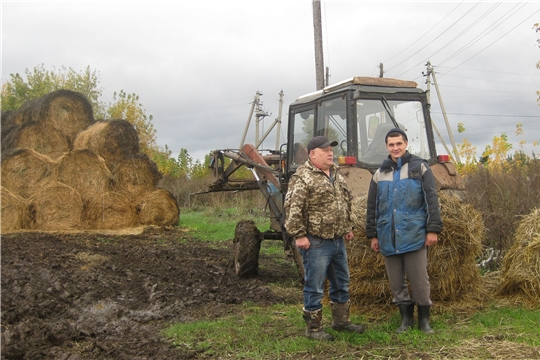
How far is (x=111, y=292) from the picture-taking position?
6777 millimetres

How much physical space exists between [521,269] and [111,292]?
470 cm

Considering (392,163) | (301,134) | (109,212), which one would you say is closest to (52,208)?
(109,212)

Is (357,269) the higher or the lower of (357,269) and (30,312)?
the higher

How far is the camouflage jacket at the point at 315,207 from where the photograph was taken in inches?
188

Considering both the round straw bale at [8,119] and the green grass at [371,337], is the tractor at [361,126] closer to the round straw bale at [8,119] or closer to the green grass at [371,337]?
the green grass at [371,337]

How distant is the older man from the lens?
4.78m

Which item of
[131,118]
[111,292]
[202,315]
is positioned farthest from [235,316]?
[131,118]

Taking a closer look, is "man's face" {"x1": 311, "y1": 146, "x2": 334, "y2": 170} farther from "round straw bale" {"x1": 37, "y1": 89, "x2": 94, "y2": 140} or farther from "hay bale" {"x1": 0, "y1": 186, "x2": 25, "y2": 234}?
"round straw bale" {"x1": 37, "y1": 89, "x2": 94, "y2": 140}

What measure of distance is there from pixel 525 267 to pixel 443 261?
1110 mm

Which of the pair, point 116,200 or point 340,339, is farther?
point 116,200

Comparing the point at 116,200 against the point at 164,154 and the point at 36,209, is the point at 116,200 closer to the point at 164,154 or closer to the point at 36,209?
the point at 36,209

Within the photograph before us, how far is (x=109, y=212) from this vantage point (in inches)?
534

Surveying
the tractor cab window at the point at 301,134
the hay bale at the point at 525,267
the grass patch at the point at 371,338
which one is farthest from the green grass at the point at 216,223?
the hay bale at the point at 525,267

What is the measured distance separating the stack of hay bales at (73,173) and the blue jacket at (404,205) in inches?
379
